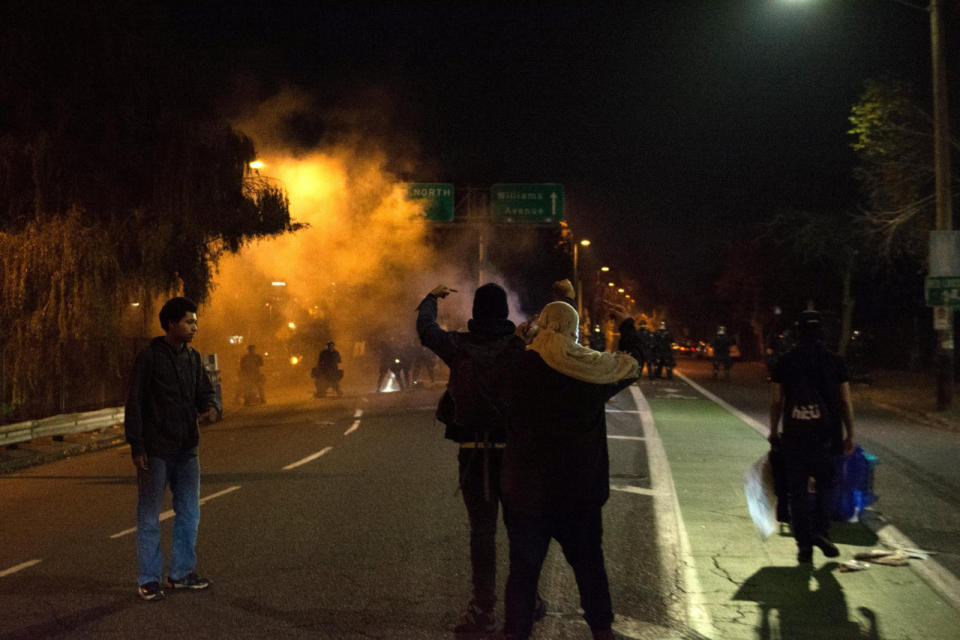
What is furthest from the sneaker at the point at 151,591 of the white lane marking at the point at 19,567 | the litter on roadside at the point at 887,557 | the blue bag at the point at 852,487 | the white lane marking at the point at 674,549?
the blue bag at the point at 852,487

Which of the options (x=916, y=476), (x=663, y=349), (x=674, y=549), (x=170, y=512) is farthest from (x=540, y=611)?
(x=663, y=349)

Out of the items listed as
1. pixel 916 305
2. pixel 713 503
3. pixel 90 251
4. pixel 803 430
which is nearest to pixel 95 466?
pixel 90 251

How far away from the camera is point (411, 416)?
17.4 meters

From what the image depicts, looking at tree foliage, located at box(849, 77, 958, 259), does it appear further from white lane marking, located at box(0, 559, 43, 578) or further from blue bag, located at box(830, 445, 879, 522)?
white lane marking, located at box(0, 559, 43, 578)

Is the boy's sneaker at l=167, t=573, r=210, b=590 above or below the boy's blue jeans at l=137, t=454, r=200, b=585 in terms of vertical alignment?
below

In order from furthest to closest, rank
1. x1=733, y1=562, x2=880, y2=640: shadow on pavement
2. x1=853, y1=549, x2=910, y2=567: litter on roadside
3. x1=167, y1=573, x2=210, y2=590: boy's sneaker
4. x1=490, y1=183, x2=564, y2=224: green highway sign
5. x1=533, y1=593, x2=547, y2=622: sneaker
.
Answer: x1=490, y1=183, x2=564, y2=224: green highway sign
x1=853, y1=549, x2=910, y2=567: litter on roadside
x1=167, y1=573, x2=210, y2=590: boy's sneaker
x1=533, y1=593, x2=547, y2=622: sneaker
x1=733, y1=562, x2=880, y2=640: shadow on pavement

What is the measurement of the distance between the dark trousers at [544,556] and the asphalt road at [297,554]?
811 millimetres

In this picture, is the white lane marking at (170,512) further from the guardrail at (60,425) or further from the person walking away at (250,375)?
the person walking away at (250,375)

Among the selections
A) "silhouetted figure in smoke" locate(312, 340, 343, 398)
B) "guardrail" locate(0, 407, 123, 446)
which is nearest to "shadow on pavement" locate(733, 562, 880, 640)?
"guardrail" locate(0, 407, 123, 446)

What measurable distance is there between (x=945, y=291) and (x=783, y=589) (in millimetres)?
13555

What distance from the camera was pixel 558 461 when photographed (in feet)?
13.3

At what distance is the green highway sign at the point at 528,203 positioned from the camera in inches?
1403

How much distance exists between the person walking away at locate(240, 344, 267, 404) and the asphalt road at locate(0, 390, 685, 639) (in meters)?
11.2

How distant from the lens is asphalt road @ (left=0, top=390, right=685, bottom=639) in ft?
16.9
